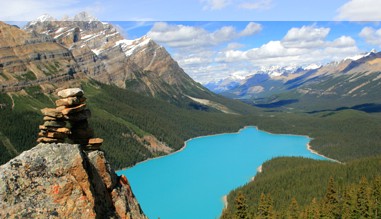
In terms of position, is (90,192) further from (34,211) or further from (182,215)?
(182,215)

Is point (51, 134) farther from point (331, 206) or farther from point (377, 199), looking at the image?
point (377, 199)

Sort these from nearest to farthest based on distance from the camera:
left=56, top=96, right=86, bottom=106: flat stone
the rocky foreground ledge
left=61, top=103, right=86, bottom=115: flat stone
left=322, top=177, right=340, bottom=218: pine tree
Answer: the rocky foreground ledge
left=56, top=96, right=86, bottom=106: flat stone
left=61, top=103, right=86, bottom=115: flat stone
left=322, top=177, right=340, bottom=218: pine tree

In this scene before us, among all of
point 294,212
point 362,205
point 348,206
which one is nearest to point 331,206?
point 348,206

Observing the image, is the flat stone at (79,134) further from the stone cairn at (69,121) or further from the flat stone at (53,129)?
the flat stone at (53,129)

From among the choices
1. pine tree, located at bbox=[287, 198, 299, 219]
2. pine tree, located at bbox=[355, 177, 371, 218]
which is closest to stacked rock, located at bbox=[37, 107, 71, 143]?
pine tree, located at bbox=[287, 198, 299, 219]

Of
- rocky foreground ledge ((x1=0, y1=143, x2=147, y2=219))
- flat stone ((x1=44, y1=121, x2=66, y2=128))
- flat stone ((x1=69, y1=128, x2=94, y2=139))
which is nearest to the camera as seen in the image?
rocky foreground ledge ((x1=0, y1=143, x2=147, y2=219))

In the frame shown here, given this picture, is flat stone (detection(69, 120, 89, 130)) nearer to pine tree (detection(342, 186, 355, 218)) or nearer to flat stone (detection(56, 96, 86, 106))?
flat stone (detection(56, 96, 86, 106))
